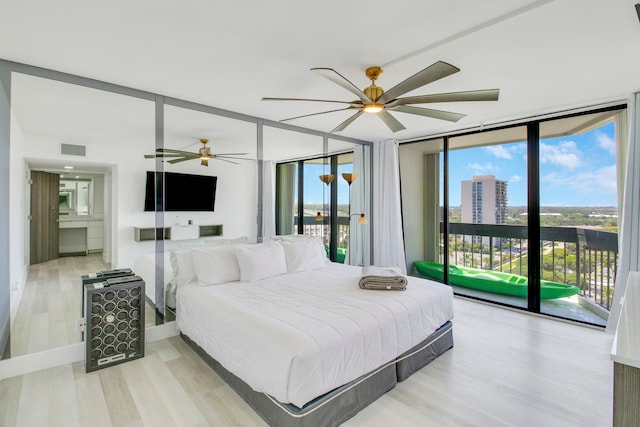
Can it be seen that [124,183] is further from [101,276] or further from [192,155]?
[101,276]

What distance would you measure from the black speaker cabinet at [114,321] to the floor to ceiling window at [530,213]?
4.11 metres

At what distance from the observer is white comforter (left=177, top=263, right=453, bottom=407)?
1678mm

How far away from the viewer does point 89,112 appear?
3.03 meters

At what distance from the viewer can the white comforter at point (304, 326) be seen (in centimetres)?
168

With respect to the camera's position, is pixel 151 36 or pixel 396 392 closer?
pixel 151 36

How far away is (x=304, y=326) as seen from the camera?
1894 mm

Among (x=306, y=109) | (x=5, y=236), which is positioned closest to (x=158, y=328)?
(x=5, y=236)

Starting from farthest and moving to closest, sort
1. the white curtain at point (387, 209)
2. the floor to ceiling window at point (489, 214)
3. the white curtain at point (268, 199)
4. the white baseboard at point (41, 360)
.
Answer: the white curtain at point (387, 209), the floor to ceiling window at point (489, 214), the white curtain at point (268, 199), the white baseboard at point (41, 360)

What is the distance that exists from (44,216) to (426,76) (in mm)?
4215

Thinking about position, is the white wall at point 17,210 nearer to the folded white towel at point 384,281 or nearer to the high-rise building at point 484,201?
the folded white towel at point 384,281

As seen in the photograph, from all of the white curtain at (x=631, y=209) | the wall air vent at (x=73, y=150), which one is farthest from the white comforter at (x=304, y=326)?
the white curtain at (x=631, y=209)

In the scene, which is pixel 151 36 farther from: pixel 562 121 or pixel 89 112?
pixel 562 121

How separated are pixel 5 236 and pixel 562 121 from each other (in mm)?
5787

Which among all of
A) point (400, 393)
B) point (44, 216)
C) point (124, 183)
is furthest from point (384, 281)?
point (44, 216)
